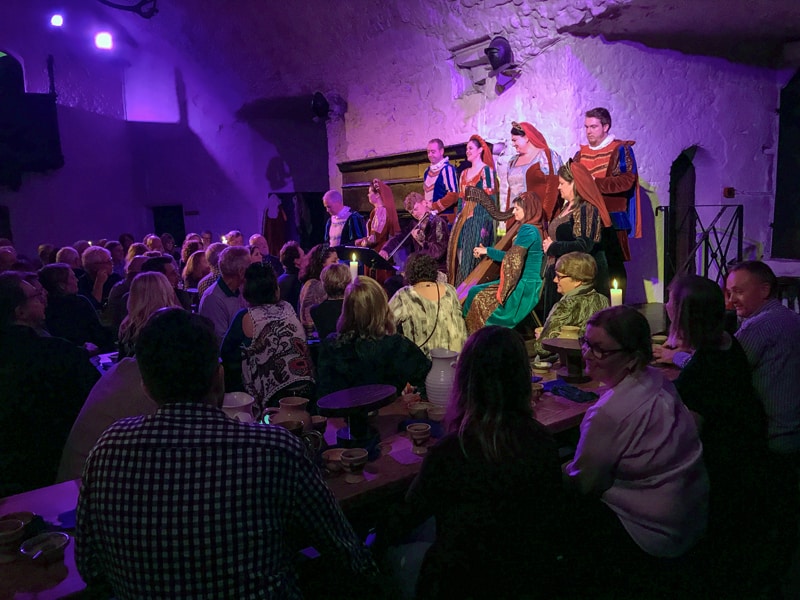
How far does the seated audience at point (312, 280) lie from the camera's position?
174 inches

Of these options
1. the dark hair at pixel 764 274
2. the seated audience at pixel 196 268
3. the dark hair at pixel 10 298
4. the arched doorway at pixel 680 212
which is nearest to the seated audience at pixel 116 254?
the seated audience at pixel 196 268

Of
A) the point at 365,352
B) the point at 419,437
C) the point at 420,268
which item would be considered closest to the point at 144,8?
the point at 420,268

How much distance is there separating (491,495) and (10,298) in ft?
6.87

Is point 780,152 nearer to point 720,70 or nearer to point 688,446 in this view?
point 720,70

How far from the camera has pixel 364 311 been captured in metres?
2.62

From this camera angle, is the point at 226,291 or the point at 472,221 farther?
the point at 472,221

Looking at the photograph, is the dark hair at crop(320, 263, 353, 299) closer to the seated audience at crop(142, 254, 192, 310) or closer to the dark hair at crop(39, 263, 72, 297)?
the seated audience at crop(142, 254, 192, 310)

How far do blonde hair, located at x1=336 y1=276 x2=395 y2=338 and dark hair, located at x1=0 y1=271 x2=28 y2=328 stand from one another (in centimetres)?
132

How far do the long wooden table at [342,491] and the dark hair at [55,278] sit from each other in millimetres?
2165

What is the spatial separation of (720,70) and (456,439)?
20.4ft

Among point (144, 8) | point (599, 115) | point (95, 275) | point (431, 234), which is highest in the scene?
point (144, 8)

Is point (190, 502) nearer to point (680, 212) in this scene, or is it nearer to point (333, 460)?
point (333, 460)

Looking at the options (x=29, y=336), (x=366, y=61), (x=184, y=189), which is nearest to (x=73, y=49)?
(x=184, y=189)

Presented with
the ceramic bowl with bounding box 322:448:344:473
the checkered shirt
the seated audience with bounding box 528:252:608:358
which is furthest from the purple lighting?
the checkered shirt
